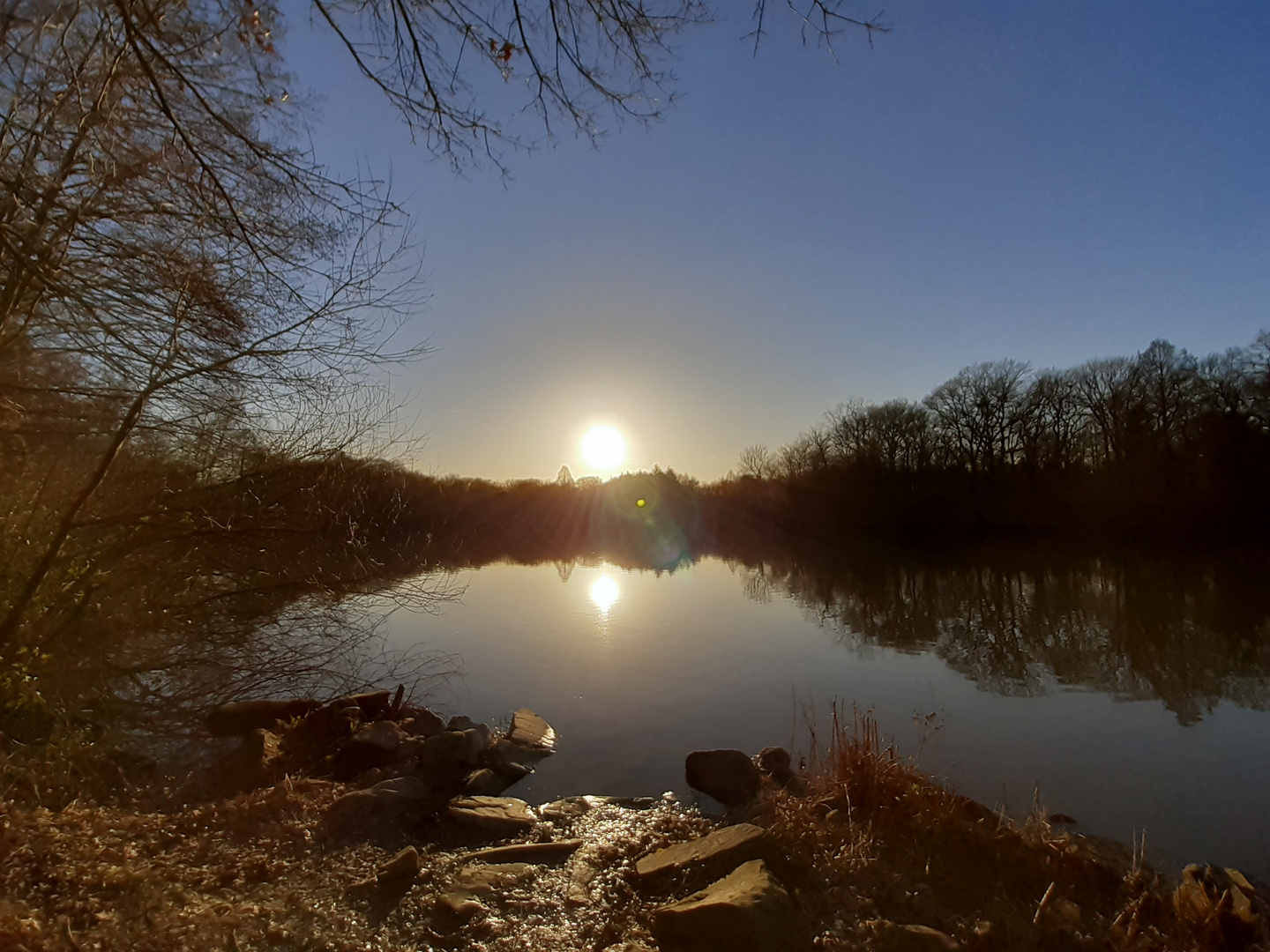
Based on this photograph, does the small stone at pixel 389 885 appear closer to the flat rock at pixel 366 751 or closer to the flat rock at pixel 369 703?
the flat rock at pixel 366 751

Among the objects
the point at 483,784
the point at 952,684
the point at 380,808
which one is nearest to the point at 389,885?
the point at 380,808

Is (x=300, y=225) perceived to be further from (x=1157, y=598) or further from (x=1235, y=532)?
(x=1235, y=532)

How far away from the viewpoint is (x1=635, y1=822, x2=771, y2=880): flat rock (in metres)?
4.57

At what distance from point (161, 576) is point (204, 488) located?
3.24 feet

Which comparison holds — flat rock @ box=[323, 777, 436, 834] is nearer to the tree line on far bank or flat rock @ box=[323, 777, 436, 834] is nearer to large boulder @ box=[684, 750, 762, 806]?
large boulder @ box=[684, 750, 762, 806]

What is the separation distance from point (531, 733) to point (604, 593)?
45.2 ft

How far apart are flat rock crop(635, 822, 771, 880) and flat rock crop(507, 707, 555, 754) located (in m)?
3.27

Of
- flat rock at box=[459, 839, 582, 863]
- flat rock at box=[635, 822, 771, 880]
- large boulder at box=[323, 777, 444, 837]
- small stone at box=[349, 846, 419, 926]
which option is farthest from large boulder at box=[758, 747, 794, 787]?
small stone at box=[349, 846, 419, 926]

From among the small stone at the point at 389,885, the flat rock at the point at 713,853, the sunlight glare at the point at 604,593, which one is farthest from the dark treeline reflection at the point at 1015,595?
the flat rock at the point at 713,853

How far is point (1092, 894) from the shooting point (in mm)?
4480

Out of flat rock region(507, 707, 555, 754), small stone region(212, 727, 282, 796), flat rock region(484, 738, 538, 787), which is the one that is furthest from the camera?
flat rock region(507, 707, 555, 754)

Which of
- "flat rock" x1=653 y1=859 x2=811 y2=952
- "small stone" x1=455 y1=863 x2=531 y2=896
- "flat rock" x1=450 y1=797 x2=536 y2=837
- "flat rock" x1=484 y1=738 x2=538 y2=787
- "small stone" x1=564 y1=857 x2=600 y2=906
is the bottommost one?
"flat rock" x1=484 y1=738 x2=538 y2=787

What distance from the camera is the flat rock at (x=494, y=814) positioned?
5.59 metres

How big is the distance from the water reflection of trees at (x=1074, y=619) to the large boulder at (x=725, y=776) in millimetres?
5465
